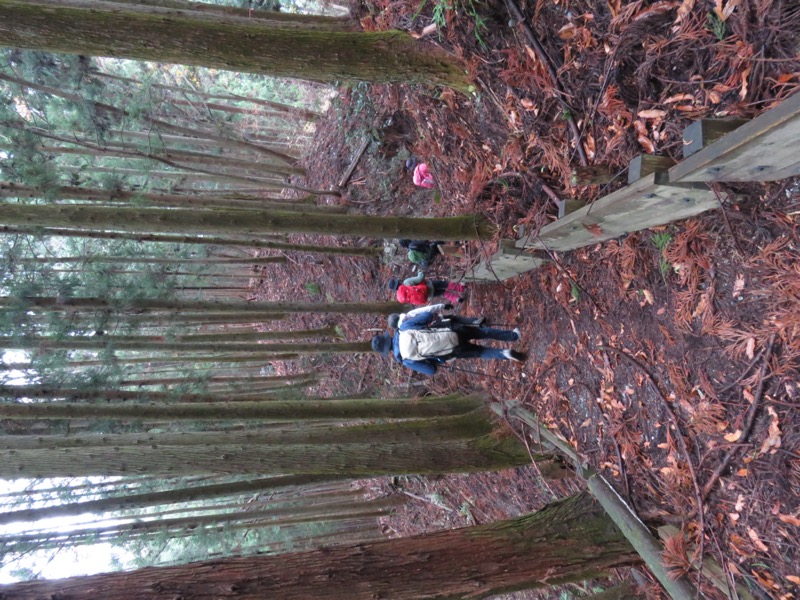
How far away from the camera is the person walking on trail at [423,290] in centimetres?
675

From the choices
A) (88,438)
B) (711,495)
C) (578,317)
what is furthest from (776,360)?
(88,438)

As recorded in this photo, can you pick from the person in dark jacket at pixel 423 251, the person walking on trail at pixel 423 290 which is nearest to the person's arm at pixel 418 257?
the person in dark jacket at pixel 423 251

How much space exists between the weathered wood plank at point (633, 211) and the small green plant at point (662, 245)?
0.10m

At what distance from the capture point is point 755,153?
2.75 meters

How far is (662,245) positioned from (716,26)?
1.47m

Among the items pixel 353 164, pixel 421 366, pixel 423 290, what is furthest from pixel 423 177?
pixel 421 366

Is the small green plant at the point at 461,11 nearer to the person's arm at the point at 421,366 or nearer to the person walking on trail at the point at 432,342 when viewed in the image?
the person walking on trail at the point at 432,342

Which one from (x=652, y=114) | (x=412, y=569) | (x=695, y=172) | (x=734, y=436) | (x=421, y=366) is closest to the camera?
(x=695, y=172)

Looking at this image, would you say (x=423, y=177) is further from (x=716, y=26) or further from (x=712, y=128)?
(x=712, y=128)

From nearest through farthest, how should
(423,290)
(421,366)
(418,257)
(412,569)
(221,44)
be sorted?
(412,569)
(221,44)
(421,366)
(423,290)
(418,257)

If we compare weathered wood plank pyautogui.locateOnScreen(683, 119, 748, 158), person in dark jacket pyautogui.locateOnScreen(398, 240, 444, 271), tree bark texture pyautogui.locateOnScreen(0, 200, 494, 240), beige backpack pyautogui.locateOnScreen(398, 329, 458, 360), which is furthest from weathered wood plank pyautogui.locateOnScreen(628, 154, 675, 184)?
person in dark jacket pyautogui.locateOnScreen(398, 240, 444, 271)

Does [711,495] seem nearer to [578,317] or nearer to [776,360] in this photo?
[776,360]

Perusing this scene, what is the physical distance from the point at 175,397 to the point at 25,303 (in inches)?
71.4

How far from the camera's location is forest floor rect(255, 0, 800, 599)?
10.3ft
